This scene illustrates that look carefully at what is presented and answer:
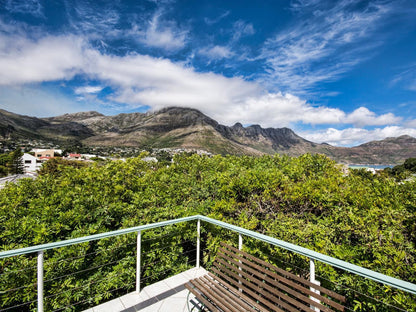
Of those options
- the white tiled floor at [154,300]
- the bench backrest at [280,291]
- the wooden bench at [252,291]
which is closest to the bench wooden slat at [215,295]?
the wooden bench at [252,291]

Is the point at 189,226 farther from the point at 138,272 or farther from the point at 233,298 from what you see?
the point at 233,298

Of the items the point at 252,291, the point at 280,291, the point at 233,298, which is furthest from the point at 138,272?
the point at 280,291

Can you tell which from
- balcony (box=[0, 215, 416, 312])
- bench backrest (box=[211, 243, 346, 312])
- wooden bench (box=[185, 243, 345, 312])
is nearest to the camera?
bench backrest (box=[211, 243, 346, 312])

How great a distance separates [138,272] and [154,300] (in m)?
0.44

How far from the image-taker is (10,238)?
3.30 m

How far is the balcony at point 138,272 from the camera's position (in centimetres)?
216

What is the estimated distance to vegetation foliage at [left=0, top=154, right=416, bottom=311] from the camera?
256 centimetres

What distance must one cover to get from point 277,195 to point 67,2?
13746 millimetres

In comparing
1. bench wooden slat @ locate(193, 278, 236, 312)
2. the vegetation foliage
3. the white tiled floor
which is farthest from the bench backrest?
the white tiled floor

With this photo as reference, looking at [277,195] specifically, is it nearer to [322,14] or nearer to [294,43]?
[322,14]

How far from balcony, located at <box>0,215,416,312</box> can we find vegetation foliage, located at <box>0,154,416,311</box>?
0.02m

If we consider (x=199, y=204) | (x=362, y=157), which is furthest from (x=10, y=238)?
(x=362, y=157)

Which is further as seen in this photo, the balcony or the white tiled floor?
the white tiled floor

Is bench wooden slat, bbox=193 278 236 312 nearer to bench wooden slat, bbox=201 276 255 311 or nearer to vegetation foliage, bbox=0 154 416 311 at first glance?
bench wooden slat, bbox=201 276 255 311
